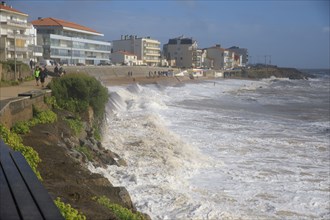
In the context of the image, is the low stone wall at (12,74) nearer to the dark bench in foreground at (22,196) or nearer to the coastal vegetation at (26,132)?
the coastal vegetation at (26,132)

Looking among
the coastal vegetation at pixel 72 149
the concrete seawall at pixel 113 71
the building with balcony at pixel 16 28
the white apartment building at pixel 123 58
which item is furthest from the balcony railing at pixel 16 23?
the white apartment building at pixel 123 58

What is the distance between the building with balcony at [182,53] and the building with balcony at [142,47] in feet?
30.3

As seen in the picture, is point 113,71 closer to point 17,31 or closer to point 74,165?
point 17,31

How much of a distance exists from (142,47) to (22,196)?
118145 millimetres

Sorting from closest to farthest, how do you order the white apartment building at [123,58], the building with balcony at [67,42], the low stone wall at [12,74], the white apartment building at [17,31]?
the low stone wall at [12,74], the white apartment building at [17,31], the building with balcony at [67,42], the white apartment building at [123,58]

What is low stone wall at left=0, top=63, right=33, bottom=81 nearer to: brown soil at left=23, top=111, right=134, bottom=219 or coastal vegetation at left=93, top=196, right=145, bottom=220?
brown soil at left=23, top=111, right=134, bottom=219

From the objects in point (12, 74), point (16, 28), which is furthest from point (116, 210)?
point (16, 28)

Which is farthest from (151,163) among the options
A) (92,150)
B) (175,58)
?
(175,58)

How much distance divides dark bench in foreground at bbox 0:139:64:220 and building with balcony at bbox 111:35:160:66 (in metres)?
Result: 113

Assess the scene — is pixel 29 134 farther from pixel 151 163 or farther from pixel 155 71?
pixel 155 71

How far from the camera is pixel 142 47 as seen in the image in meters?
121

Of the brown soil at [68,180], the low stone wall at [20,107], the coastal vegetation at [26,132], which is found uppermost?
the low stone wall at [20,107]

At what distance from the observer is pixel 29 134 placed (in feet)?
37.0

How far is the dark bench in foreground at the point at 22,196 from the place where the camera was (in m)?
3.50
